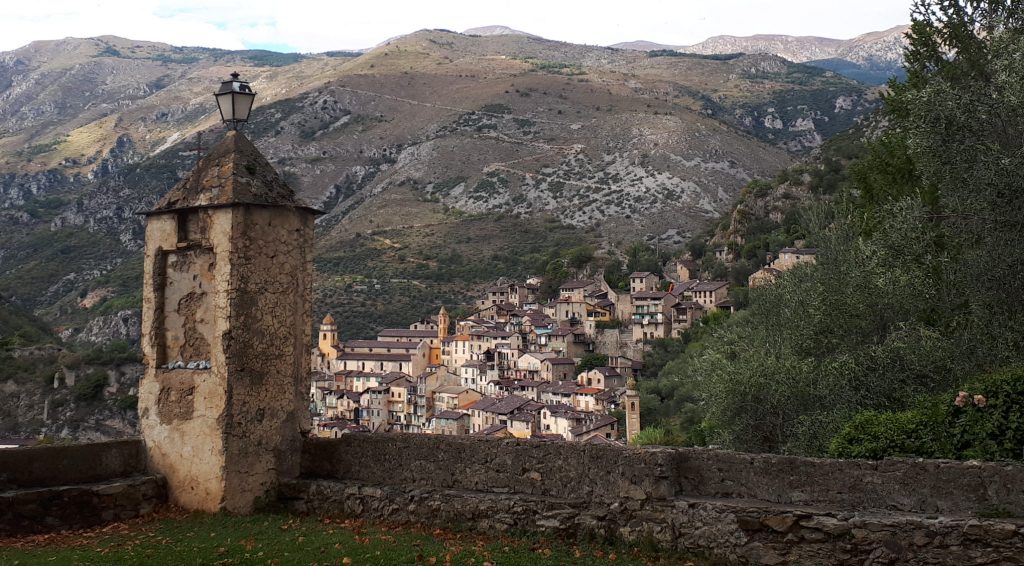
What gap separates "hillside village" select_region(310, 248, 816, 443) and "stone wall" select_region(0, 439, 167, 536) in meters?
64.1

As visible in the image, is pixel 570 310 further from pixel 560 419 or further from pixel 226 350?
pixel 226 350

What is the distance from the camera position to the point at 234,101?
31.9 feet

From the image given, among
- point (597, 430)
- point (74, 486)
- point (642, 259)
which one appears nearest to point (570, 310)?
point (642, 259)

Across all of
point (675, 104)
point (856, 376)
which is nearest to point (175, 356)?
point (856, 376)

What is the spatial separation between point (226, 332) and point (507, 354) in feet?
281

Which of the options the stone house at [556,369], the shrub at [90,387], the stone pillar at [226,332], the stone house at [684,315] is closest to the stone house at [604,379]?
the stone house at [556,369]

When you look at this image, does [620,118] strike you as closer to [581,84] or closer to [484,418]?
[581,84]

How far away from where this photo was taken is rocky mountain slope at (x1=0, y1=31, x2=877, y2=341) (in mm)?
109438

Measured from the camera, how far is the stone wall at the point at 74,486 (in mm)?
8219

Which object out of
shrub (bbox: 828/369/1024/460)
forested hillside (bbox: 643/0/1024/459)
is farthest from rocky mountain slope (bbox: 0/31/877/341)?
shrub (bbox: 828/369/1024/460)

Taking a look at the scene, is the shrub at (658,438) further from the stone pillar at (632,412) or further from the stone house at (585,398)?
the stone house at (585,398)

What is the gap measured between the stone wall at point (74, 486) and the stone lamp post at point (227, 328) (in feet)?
0.90

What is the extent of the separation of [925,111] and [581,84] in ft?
543

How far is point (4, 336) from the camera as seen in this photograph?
78938 millimetres
